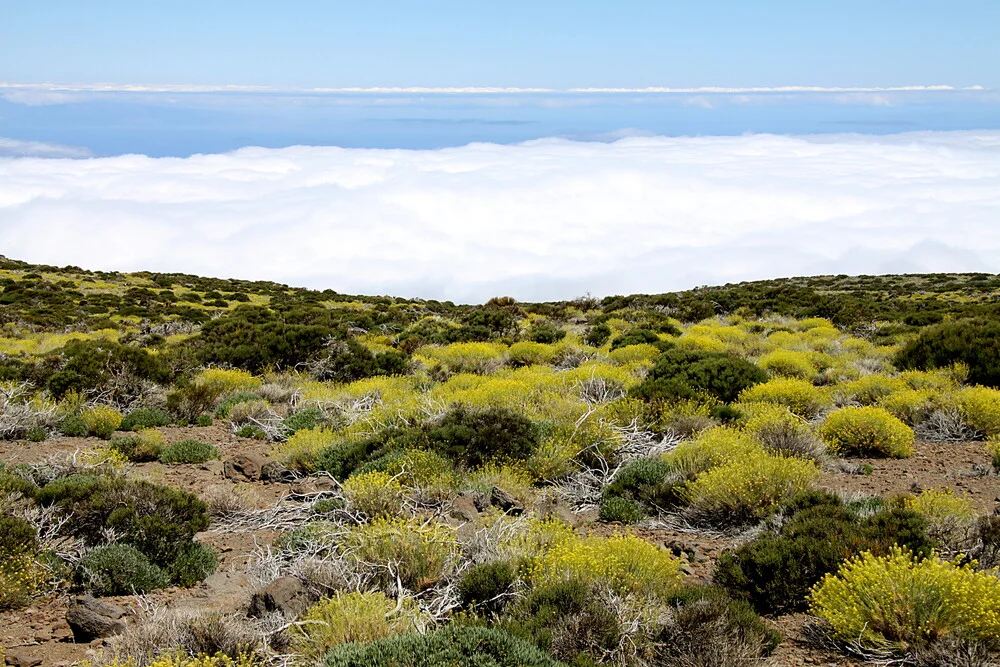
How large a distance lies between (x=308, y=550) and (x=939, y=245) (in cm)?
17232

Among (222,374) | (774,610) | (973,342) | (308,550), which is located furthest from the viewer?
(222,374)

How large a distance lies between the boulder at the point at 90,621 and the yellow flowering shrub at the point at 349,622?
1.12 metres

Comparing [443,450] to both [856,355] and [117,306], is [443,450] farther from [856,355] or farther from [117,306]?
[117,306]

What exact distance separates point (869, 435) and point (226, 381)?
9298mm

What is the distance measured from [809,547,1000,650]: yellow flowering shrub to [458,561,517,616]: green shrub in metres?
1.85

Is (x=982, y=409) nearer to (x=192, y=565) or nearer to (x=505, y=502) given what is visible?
(x=505, y=502)

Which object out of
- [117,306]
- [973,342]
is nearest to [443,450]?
[973,342]

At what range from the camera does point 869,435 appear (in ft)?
24.4

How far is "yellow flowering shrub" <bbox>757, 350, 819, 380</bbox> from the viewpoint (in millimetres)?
11102

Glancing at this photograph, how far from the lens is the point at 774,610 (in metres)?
4.28

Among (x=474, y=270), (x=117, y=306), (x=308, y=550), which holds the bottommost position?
(x=474, y=270)

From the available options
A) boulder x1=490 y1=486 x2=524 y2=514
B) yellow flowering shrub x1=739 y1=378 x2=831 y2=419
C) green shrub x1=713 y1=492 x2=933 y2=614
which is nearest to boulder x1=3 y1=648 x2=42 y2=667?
boulder x1=490 y1=486 x2=524 y2=514

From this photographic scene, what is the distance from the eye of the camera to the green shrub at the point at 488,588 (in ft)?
13.6

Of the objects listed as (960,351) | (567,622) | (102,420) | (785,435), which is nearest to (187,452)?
(102,420)
